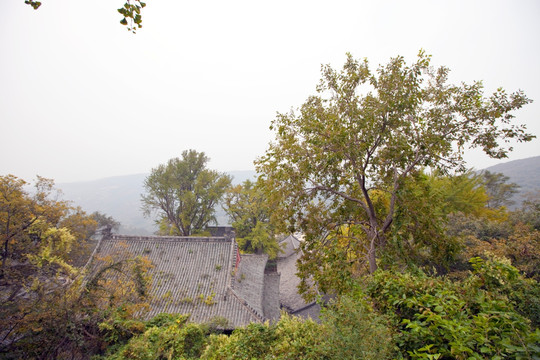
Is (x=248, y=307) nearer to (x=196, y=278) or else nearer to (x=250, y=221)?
(x=196, y=278)

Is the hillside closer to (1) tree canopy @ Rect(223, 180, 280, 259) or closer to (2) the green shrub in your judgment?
(1) tree canopy @ Rect(223, 180, 280, 259)

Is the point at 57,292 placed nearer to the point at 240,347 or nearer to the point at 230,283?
the point at 240,347

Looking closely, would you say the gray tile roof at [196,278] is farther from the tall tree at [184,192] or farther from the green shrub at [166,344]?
the tall tree at [184,192]

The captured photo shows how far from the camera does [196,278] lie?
44.4 feet

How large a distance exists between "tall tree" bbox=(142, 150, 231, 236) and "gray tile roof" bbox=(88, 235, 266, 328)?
34.2 feet

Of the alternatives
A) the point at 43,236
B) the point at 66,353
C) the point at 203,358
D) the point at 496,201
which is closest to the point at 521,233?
the point at 203,358

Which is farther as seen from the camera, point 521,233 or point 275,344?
point 521,233

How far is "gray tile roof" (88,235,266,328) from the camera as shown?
11.8 metres

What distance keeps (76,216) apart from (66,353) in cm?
831

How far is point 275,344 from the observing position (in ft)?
16.9

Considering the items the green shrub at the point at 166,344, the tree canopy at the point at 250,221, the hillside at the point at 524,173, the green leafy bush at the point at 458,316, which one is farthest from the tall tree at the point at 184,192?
the hillside at the point at 524,173

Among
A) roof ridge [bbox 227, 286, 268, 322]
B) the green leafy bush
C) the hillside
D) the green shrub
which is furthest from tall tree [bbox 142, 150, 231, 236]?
the hillside

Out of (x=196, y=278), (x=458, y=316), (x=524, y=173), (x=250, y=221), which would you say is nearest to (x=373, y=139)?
(x=458, y=316)

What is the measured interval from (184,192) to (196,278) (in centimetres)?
1482
